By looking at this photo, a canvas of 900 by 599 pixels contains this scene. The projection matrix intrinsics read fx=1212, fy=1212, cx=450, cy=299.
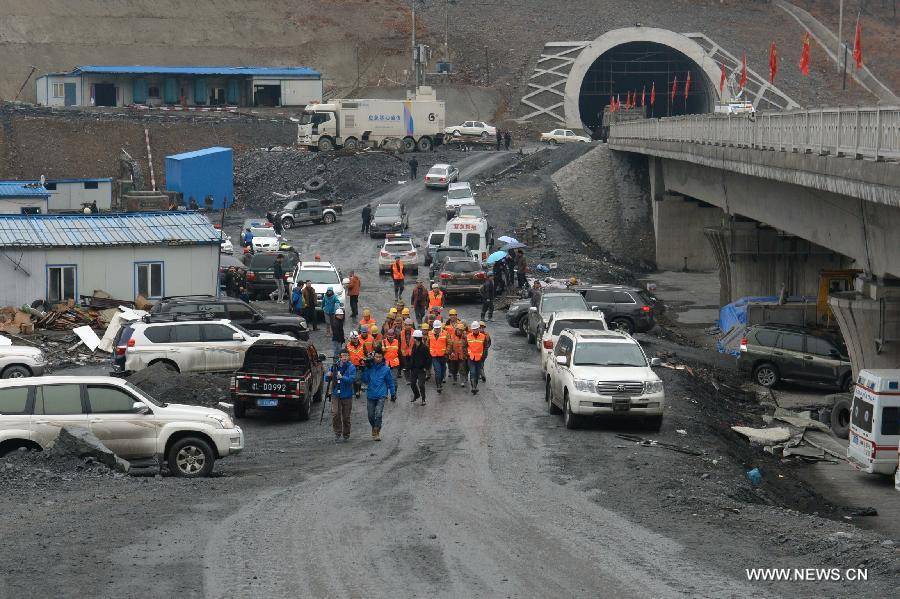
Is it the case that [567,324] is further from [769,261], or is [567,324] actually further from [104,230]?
[769,261]

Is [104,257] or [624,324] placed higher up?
[104,257]

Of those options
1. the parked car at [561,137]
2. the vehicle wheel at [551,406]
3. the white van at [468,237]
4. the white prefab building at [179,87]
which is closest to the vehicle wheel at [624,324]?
the vehicle wheel at [551,406]

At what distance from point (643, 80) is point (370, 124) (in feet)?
126

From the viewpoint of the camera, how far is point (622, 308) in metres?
35.0

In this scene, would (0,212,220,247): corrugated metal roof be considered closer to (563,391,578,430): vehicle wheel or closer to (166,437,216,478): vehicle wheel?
(563,391,578,430): vehicle wheel

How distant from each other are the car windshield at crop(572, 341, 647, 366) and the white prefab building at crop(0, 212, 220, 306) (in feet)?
55.3

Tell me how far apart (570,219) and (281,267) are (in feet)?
80.4

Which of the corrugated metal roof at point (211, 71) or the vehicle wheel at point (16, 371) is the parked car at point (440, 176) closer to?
the corrugated metal roof at point (211, 71)

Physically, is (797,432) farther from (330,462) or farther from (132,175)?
(132,175)

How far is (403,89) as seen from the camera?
319 ft

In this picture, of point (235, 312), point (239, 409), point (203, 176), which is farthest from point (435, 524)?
point (203, 176)

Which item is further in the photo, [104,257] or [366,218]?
[366,218]

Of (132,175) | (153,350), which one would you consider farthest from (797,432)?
(132,175)

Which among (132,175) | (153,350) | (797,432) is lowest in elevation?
(797,432)
